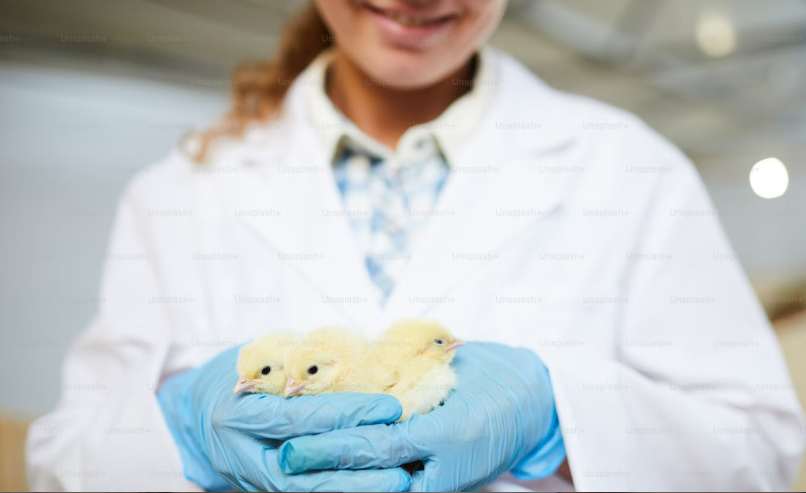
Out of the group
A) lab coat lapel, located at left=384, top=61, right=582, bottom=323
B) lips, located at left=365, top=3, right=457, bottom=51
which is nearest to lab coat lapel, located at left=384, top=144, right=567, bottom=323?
A: lab coat lapel, located at left=384, top=61, right=582, bottom=323

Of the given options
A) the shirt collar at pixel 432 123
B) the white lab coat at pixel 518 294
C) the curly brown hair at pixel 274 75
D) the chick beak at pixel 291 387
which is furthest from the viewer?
the curly brown hair at pixel 274 75

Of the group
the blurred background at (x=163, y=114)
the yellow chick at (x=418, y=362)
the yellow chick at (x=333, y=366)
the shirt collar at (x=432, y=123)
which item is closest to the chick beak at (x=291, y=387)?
the yellow chick at (x=333, y=366)

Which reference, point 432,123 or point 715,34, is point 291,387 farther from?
point 715,34

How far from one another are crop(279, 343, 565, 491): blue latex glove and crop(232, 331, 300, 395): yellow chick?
0.22 ft

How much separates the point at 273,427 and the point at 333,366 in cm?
9

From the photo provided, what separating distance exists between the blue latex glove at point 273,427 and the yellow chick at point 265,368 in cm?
1

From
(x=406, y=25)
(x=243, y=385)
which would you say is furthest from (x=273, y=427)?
(x=406, y=25)

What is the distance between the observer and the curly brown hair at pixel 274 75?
3.41 ft

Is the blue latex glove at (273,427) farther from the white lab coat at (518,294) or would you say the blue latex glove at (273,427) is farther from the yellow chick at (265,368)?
the white lab coat at (518,294)

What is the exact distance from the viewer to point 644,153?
3.03 ft

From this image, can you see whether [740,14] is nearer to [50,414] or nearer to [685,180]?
[685,180]

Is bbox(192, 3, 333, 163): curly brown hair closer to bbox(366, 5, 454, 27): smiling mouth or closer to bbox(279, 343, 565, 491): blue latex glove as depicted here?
bbox(366, 5, 454, 27): smiling mouth

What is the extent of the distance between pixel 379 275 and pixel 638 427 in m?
0.42

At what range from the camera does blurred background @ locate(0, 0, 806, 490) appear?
→ 0.96 meters
